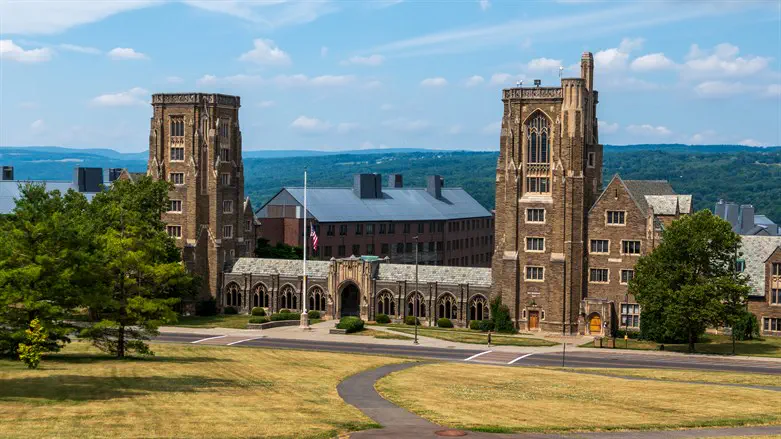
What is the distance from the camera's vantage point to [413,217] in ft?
561

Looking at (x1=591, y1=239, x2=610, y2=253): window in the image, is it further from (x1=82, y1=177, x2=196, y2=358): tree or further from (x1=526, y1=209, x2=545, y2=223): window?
(x1=82, y1=177, x2=196, y2=358): tree

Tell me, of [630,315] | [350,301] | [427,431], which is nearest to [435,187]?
[350,301]

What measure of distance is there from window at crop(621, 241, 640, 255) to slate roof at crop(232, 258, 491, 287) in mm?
14388

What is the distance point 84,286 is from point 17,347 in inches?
235

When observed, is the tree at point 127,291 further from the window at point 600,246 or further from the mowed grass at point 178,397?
the window at point 600,246

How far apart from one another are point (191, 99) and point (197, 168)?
7982mm

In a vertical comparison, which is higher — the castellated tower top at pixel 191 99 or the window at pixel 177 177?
the castellated tower top at pixel 191 99

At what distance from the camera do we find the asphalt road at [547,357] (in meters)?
88.9

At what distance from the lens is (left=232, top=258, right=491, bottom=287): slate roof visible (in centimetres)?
11725

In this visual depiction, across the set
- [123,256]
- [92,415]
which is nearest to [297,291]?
[123,256]

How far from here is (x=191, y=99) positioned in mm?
127688

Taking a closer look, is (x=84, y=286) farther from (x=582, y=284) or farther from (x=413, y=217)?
(x=413, y=217)

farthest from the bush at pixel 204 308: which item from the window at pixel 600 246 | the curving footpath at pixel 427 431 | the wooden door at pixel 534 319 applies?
the curving footpath at pixel 427 431

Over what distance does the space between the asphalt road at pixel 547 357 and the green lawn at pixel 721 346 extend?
390 cm
